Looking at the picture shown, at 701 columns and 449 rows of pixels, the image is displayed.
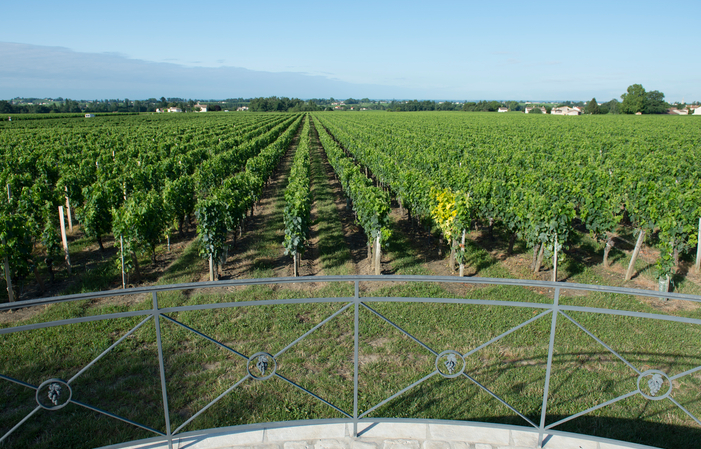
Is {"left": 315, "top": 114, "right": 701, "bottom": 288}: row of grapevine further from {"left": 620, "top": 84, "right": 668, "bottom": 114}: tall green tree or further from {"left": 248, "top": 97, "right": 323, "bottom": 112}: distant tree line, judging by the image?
{"left": 248, "top": 97, "right": 323, "bottom": 112}: distant tree line

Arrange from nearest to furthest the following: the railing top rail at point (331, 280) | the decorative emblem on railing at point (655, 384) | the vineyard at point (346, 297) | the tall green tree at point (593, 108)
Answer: the railing top rail at point (331, 280)
the decorative emblem on railing at point (655, 384)
the vineyard at point (346, 297)
the tall green tree at point (593, 108)

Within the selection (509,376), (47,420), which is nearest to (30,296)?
(47,420)

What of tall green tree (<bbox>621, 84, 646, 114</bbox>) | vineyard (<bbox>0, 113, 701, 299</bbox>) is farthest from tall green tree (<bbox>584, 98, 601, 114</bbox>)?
vineyard (<bbox>0, 113, 701, 299</bbox>)

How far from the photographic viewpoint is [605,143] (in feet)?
88.0

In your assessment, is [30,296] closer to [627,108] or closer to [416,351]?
[416,351]

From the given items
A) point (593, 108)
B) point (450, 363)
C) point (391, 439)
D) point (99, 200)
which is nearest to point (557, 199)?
point (450, 363)

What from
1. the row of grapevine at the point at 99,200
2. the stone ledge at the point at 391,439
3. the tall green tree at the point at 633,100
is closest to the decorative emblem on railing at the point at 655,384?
the stone ledge at the point at 391,439

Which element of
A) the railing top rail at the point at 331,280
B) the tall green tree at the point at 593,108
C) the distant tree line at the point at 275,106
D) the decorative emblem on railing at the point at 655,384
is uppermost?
the distant tree line at the point at 275,106

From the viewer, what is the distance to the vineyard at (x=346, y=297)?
480 cm

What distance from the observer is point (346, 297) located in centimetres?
324

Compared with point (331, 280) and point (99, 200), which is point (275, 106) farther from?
point (331, 280)

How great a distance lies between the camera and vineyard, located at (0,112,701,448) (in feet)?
15.8

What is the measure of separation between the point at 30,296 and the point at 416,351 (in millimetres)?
8409

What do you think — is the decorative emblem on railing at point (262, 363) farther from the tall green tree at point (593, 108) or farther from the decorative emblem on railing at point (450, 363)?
the tall green tree at point (593, 108)
